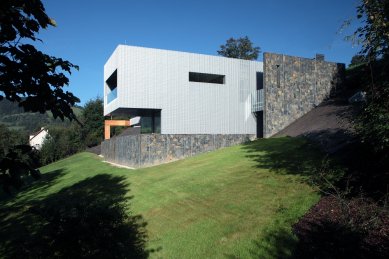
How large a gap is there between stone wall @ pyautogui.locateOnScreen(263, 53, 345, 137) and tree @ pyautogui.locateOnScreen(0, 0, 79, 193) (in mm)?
21438

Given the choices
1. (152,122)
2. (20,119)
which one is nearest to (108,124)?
(152,122)

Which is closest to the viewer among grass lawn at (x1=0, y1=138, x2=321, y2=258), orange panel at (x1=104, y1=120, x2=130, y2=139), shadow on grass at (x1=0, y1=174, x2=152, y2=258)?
grass lawn at (x1=0, y1=138, x2=321, y2=258)

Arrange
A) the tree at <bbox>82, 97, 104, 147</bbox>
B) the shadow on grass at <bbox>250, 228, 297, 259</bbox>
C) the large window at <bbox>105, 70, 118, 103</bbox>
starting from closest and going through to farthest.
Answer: the shadow on grass at <bbox>250, 228, 297, 259</bbox>, the large window at <bbox>105, 70, 118, 103</bbox>, the tree at <bbox>82, 97, 104, 147</bbox>

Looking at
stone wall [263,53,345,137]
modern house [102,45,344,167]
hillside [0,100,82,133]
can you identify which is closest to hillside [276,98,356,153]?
stone wall [263,53,345,137]

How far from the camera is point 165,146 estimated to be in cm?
2281

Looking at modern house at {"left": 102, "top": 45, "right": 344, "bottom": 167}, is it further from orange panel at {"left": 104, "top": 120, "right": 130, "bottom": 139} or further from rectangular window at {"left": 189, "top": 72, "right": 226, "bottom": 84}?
orange panel at {"left": 104, "top": 120, "right": 130, "bottom": 139}

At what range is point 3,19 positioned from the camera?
3.39 meters

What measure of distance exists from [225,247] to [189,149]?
16218mm

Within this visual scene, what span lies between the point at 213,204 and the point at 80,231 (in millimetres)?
3920

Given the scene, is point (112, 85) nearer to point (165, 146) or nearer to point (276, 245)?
point (165, 146)

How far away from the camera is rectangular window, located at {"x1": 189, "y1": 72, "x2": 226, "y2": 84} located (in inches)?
1035

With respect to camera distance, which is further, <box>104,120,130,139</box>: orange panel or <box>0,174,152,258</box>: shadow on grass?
<box>104,120,130,139</box>: orange panel

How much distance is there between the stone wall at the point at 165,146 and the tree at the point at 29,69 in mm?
18378

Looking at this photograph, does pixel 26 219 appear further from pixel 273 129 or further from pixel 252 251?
pixel 273 129
